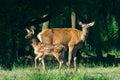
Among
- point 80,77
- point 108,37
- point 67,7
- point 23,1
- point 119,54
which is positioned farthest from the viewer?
point 108,37

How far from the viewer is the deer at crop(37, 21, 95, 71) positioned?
21609mm

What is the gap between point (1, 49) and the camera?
23.4 metres

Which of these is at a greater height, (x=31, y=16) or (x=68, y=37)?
(x=31, y=16)

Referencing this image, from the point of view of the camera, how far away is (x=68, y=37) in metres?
22.2

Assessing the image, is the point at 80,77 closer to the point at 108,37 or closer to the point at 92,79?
the point at 92,79

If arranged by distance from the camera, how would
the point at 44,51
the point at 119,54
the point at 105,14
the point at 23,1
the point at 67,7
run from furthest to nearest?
the point at 119,54 < the point at 105,14 < the point at 67,7 < the point at 23,1 < the point at 44,51

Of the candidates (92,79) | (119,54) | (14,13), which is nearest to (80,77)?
(92,79)

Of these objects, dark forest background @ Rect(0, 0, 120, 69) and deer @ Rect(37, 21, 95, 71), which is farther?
deer @ Rect(37, 21, 95, 71)

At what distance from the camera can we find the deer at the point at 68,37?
2161cm

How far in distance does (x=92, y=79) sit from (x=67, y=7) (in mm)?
8897

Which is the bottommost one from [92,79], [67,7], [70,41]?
[92,79]

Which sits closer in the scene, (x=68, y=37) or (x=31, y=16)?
(x=68, y=37)

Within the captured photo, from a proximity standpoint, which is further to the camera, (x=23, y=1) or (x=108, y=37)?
(x=108, y=37)

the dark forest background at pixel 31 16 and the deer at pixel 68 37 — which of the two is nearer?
the dark forest background at pixel 31 16
